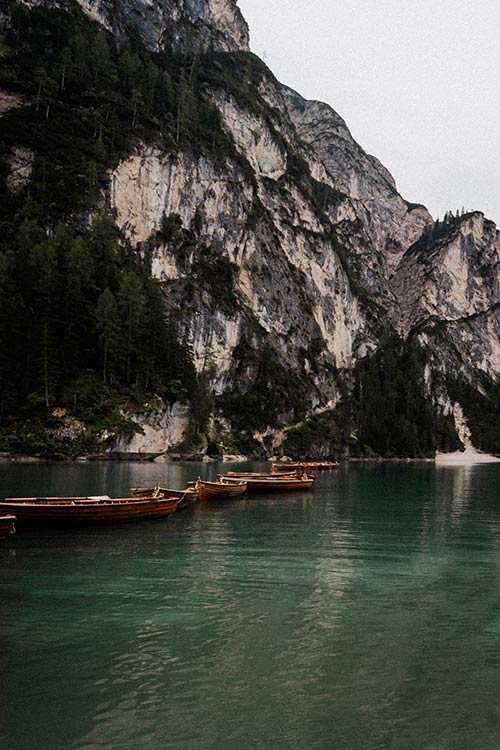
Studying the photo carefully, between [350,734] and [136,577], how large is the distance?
13412 millimetres

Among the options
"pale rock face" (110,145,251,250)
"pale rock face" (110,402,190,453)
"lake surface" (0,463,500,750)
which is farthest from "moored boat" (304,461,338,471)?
"pale rock face" (110,145,251,250)

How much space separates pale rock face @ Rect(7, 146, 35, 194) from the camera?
406 ft

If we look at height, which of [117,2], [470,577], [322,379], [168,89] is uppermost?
[117,2]

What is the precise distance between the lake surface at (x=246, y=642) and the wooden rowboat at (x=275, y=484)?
82.8 ft

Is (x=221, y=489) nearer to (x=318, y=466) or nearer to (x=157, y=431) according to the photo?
(x=157, y=431)

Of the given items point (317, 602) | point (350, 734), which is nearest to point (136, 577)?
point (317, 602)

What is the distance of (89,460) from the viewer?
3374 inches

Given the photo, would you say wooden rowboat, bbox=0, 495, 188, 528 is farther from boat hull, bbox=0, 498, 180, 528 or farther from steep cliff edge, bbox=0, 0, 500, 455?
steep cliff edge, bbox=0, 0, 500, 455

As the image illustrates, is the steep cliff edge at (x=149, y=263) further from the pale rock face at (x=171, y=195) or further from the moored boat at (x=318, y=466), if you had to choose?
the moored boat at (x=318, y=466)

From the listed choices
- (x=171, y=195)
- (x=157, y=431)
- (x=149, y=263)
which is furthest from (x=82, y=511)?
(x=171, y=195)

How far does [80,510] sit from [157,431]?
66407mm

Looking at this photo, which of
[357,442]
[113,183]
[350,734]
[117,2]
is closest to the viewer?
[350,734]

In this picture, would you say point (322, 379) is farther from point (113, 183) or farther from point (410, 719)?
point (410, 719)

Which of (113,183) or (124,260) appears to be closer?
(124,260)
